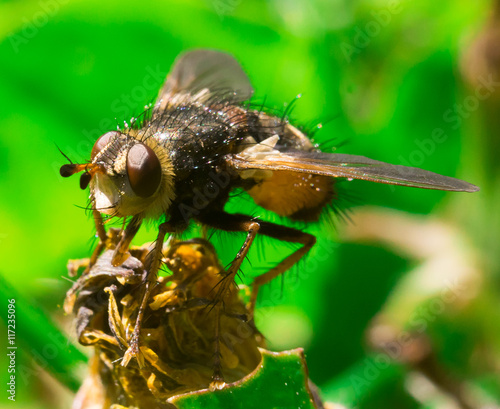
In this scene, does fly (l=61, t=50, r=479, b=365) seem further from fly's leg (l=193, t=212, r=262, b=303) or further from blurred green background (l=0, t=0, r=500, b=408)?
blurred green background (l=0, t=0, r=500, b=408)

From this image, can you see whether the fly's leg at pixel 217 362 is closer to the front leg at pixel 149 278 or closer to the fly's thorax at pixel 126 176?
the front leg at pixel 149 278

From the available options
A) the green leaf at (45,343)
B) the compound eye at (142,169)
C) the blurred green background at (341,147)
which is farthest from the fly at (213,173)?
the blurred green background at (341,147)

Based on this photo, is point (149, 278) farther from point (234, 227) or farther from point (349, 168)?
point (349, 168)

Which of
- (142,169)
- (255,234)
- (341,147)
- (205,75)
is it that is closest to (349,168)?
(255,234)

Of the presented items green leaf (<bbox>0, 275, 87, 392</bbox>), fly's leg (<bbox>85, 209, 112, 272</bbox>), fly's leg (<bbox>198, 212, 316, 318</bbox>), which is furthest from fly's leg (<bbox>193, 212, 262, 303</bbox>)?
green leaf (<bbox>0, 275, 87, 392</bbox>)

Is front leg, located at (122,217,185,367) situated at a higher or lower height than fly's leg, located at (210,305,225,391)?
higher

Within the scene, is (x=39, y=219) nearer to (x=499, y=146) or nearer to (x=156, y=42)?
(x=156, y=42)

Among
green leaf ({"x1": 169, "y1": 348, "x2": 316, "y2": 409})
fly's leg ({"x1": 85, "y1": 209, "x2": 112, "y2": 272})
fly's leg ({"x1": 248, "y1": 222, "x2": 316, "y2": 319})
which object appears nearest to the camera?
green leaf ({"x1": 169, "y1": 348, "x2": 316, "y2": 409})

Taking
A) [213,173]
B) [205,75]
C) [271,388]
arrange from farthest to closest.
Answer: [205,75]
[213,173]
[271,388]
